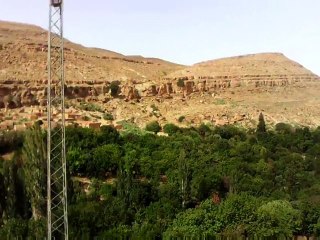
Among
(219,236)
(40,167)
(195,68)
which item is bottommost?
(219,236)

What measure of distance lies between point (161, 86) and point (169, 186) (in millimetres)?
28162

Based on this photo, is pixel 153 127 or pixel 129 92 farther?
pixel 129 92

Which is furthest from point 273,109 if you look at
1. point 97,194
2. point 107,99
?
point 97,194

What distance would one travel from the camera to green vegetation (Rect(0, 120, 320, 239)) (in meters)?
22.2

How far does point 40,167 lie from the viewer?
904 inches

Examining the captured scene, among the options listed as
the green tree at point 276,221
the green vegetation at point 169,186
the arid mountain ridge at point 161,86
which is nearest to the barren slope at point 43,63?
the arid mountain ridge at point 161,86

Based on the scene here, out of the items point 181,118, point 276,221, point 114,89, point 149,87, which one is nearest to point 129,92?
point 114,89

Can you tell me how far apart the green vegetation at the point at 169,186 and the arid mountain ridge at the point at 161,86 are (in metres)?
10.3

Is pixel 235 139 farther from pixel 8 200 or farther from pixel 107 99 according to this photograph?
pixel 8 200

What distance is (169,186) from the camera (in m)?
27.5

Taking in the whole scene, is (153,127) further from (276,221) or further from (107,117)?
(276,221)

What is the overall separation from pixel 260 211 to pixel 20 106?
28323 millimetres

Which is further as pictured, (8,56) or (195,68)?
(195,68)

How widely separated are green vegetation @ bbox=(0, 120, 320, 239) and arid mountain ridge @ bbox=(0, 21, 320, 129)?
33.8ft
